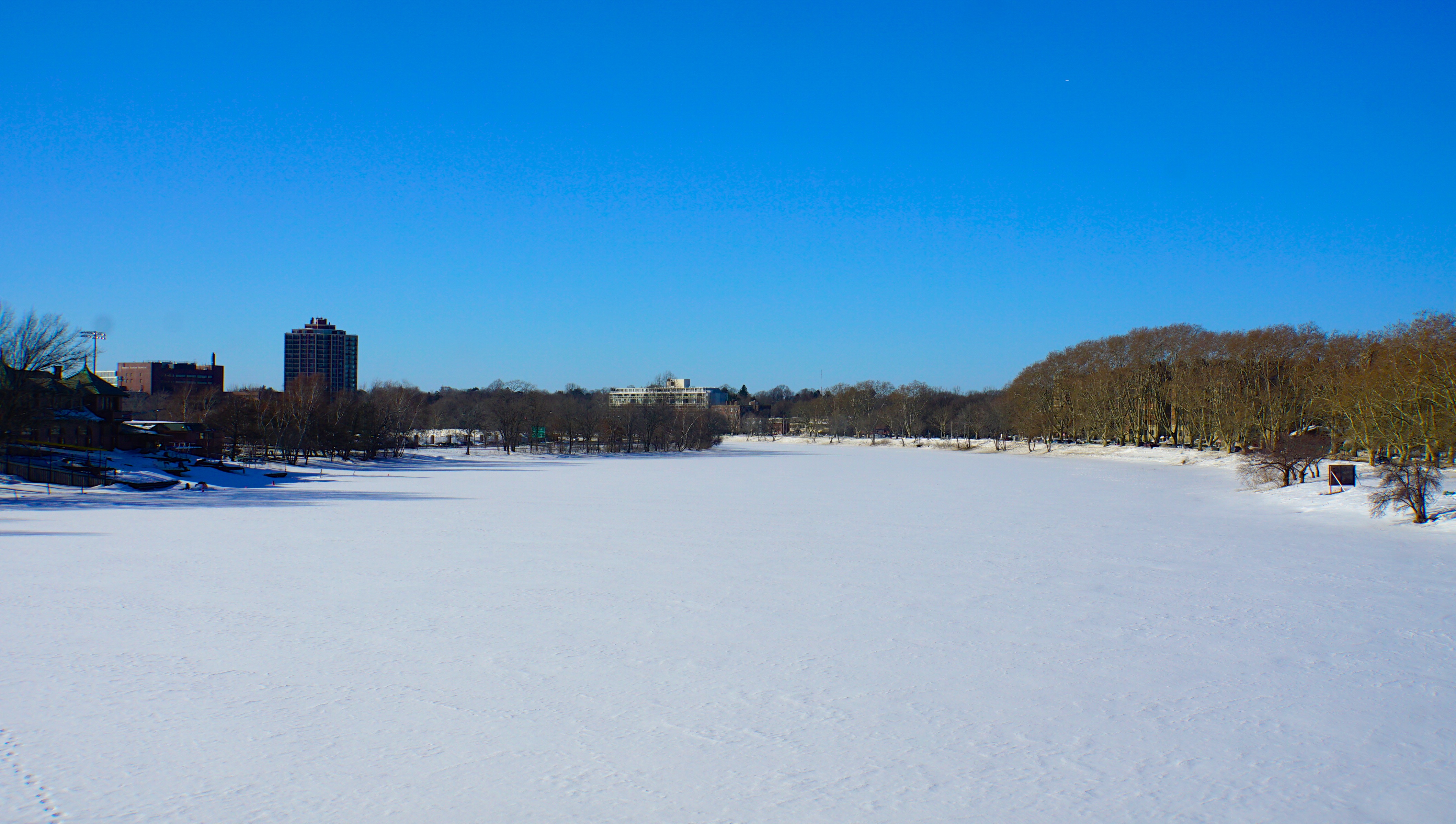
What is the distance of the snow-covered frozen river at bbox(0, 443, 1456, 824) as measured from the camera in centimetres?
627

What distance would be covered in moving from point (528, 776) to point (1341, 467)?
34570mm

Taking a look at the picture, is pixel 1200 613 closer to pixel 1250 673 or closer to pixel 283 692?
pixel 1250 673

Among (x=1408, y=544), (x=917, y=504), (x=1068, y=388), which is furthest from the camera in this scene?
(x=1068, y=388)

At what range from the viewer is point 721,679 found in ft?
30.0

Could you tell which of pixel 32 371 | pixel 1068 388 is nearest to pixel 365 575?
pixel 32 371

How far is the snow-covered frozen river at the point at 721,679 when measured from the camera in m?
6.27

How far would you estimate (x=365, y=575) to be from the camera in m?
15.1

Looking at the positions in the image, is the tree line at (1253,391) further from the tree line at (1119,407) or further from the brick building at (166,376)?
the brick building at (166,376)

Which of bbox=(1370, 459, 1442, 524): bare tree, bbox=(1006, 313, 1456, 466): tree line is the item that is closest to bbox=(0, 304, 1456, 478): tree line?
A: bbox=(1006, 313, 1456, 466): tree line

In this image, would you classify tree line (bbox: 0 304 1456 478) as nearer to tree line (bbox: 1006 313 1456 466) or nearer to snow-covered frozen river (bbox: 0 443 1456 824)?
tree line (bbox: 1006 313 1456 466)

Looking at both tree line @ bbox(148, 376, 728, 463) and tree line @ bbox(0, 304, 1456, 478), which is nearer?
tree line @ bbox(0, 304, 1456, 478)

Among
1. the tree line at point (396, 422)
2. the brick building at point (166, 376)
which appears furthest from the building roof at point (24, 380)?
the brick building at point (166, 376)

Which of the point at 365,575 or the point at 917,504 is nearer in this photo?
the point at 365,575

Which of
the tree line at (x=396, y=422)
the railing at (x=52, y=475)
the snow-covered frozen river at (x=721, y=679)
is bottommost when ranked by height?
the snow-covered frozen river at (x=721, y=679)
